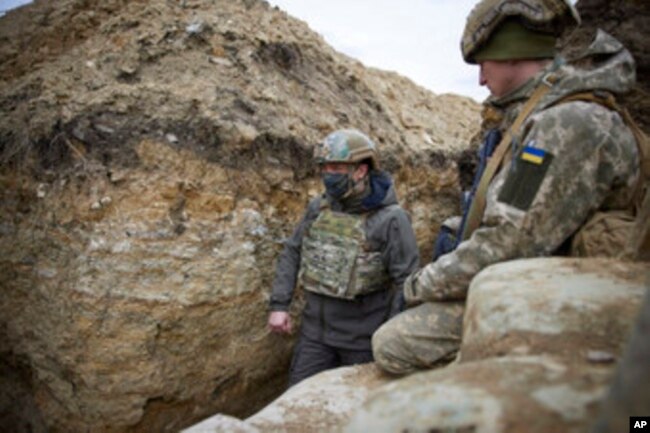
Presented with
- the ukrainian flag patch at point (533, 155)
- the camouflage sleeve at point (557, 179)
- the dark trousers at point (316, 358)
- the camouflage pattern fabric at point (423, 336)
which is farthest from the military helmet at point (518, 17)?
the dark trousers at point (316, 358)

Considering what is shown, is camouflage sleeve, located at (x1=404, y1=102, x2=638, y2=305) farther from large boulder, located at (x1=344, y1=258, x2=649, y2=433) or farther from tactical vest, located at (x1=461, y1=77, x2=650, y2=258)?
large boulder, located at (x1=344, y1=258, x2=649, y2=433)

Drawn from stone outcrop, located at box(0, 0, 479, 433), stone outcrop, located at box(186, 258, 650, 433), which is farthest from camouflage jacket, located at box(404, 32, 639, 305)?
stone outcrop, located at box(0, 0, 479, 433)

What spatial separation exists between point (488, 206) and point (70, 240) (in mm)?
3269

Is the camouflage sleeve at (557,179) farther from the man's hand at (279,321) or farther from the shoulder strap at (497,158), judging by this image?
the man's hand at (279,321)

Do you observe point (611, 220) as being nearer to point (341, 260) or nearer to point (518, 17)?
point (518, 17)

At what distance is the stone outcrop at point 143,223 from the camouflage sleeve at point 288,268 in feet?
0.95

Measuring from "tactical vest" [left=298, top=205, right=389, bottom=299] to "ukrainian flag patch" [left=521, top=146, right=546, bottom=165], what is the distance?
1.78 m

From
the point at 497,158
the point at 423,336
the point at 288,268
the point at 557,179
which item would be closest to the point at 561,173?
the point at 557,179

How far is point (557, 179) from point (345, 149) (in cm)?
195

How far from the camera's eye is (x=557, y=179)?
203 centimetres

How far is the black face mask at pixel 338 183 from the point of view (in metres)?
3.72

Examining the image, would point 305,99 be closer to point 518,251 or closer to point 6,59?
point 6,59

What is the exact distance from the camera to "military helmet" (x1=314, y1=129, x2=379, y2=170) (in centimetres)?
373

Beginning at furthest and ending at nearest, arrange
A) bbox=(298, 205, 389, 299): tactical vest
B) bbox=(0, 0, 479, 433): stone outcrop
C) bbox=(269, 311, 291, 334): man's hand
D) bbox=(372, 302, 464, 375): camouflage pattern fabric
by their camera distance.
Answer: bbox=(269, 311, 291, 334): man's hand < bbox=(0, 0, 479, 433): stone outcrop < bbox=(298, 205, 389, 299): tactical vest < bbox=(372, 302, 464, 375): camouflage pattern fabric
